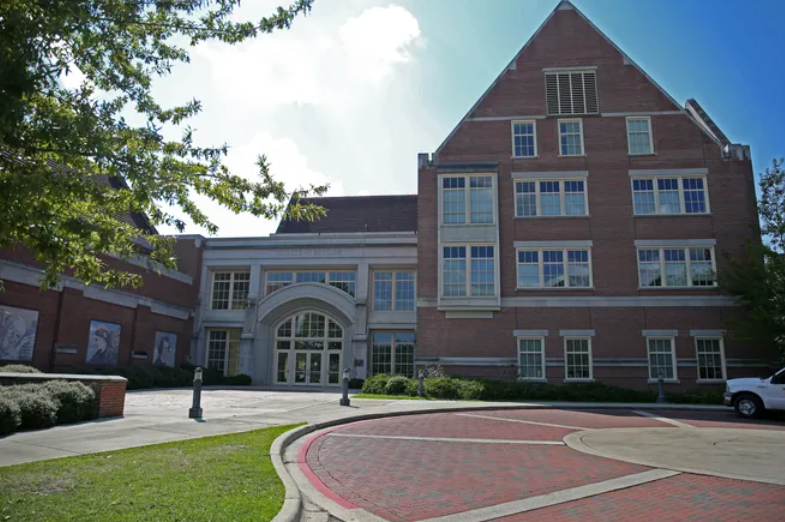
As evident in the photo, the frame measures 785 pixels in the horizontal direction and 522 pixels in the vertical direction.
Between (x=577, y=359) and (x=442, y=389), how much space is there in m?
7.48

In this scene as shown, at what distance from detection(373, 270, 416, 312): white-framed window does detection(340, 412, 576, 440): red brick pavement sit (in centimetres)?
1771

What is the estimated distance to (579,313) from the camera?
88.6 feet

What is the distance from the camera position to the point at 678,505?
6375 mm

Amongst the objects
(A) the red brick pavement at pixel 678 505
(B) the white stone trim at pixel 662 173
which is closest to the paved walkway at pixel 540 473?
(A) the red brick pavement at pixel 678 505

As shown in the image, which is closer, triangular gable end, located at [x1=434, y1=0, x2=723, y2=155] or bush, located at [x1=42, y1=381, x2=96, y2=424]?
bush, located at [x1=42, y1=381, x2=96, y2=424]

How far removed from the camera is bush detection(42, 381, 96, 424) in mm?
12109

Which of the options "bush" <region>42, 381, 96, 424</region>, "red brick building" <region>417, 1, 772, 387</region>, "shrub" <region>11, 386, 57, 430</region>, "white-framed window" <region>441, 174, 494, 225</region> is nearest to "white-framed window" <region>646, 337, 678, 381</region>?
"red brick building" <region>417, 1, 772, 387</region>

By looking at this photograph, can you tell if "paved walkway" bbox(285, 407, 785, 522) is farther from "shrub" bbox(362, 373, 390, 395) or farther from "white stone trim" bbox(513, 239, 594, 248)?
"white stone trim" bbox(513, 239, 594, 248)

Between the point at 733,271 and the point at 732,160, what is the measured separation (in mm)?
6039

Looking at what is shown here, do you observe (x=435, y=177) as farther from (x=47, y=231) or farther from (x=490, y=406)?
(x=47, y=231)

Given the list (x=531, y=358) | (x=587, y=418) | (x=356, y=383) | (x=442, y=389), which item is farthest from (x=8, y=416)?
(x=356, y=383)

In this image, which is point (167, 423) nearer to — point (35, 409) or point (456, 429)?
point (35, 409)

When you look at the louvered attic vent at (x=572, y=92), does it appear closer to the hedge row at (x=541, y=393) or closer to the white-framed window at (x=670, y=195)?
the white-framed window at (x=670, y=195)

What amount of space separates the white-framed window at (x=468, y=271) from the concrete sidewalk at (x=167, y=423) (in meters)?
8.12
